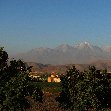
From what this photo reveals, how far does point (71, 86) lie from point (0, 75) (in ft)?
49.1

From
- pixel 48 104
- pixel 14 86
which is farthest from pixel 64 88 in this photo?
pixel 48 104

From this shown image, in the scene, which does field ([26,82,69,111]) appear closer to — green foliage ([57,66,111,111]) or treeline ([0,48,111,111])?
treeline ([0,48,111,111])

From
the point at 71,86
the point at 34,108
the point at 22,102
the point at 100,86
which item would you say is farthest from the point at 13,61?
the point at 34,108

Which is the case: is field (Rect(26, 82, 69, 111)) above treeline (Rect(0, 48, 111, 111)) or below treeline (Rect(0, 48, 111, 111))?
below

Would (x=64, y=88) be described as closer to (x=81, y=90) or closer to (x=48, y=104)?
(x=81, y=90)

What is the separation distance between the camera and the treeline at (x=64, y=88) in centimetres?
4941

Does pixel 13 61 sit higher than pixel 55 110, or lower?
higher

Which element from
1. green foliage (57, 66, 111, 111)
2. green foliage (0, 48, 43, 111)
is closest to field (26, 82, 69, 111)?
green foliage (57, 66, 111, 111)

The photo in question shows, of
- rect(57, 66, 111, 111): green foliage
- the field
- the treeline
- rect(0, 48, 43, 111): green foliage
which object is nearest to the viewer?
rect(0, 48, 43, 111): green foliage

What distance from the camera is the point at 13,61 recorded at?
52.1m

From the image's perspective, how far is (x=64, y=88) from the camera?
60781 mm

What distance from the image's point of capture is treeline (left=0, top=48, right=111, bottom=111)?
4941 centimetres

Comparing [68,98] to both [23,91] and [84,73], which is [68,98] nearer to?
[84,73]

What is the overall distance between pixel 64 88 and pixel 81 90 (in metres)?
3.03
